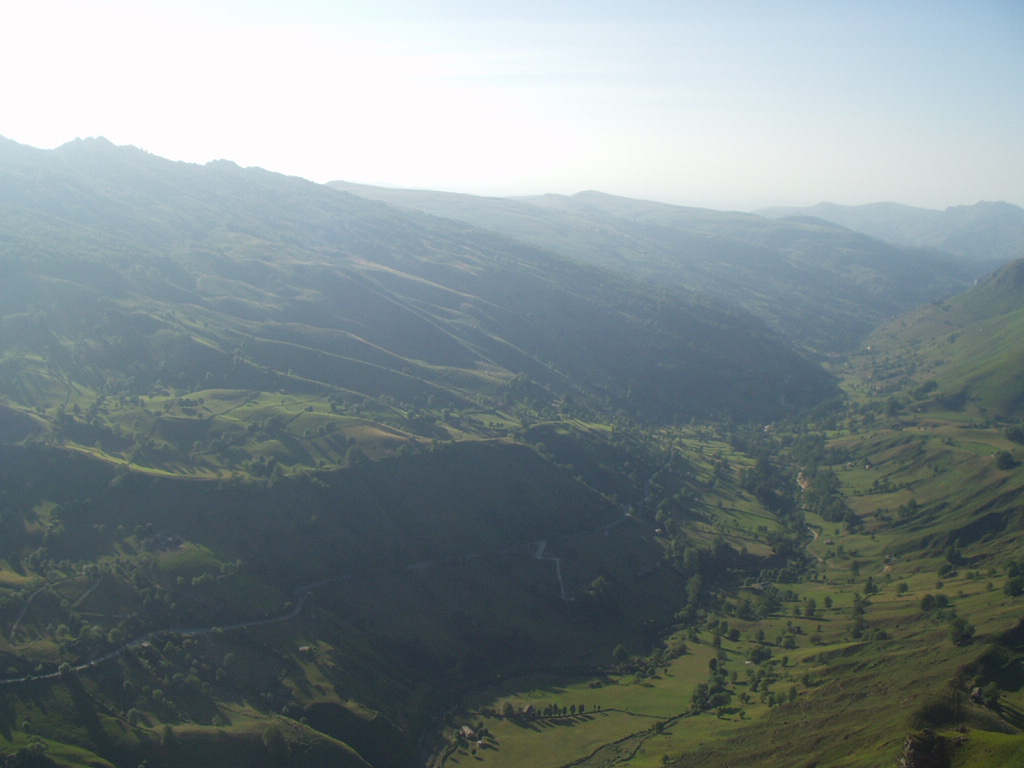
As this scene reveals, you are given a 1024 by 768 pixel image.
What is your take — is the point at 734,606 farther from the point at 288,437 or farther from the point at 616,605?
the point at 288,437

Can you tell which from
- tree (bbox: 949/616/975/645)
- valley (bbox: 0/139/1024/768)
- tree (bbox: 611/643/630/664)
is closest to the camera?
valley (bbox: 0/139/1024/768)

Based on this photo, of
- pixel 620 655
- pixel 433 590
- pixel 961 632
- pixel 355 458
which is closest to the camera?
pixel 961 632

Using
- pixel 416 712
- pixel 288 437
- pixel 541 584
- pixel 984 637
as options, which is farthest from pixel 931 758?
pixel 288 437

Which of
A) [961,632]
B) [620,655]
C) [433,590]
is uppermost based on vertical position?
[961,632]

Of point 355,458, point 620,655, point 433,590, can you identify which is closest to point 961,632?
point 620,655

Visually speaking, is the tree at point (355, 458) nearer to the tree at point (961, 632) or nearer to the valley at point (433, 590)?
the valley at point (433, 590)

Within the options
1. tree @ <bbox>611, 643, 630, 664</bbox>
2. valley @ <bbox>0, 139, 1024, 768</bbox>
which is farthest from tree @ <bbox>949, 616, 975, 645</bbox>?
tree @ <bbox>611, 643, 630, 664</bbox>

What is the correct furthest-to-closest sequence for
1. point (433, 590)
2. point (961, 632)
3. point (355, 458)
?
1. point (355, 458)
2. point (433, 590)
3. point (961, 632)

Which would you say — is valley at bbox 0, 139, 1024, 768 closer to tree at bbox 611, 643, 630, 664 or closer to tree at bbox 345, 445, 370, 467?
tree at bbox 611, 643, 630, 664

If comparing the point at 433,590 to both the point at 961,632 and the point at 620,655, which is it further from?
the point at 961,632

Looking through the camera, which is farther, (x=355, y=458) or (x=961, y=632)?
(x=355, y=458)

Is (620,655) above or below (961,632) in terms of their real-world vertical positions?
below
